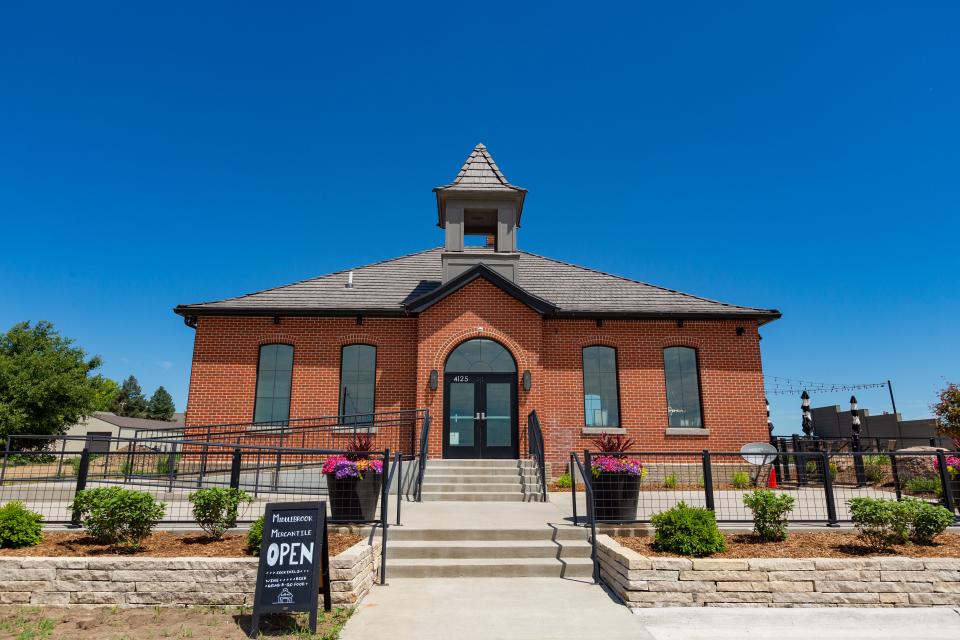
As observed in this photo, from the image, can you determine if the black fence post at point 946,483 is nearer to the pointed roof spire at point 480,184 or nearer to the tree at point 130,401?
the pointed roof spire at point 480,184

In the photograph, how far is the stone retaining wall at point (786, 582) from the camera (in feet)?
19.5

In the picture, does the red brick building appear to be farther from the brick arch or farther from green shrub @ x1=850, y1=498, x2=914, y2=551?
green shrub @ x1=850, y1=498, x2=914, y2=551

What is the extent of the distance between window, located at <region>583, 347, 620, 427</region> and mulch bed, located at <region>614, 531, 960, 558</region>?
23.8 feet

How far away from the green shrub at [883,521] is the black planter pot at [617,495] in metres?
2.71

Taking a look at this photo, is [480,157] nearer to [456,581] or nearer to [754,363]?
[754,363]

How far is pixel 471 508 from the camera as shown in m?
9.92

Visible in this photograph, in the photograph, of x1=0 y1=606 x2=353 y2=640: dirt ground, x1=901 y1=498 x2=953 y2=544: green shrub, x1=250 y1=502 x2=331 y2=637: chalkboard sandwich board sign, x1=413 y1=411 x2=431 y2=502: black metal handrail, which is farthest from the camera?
x1=413 y1=411 x2=431 y2=502: black metal handrail

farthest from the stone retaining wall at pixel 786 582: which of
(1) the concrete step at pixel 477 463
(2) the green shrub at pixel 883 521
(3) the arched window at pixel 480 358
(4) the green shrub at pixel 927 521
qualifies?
(3) the arched window at pixel 480 358

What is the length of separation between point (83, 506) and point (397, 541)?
414cm

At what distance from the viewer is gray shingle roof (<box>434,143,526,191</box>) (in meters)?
15.5

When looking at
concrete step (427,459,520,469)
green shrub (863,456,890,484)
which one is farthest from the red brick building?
green shrub (863,456,890,484)

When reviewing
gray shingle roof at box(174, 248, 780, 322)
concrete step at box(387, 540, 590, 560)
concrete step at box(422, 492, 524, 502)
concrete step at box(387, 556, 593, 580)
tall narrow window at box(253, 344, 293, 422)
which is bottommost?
concrete step at box(387, 556, 593, 580)

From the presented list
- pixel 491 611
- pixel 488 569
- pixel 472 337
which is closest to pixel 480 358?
pixel 472 337

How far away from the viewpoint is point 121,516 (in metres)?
6.69
